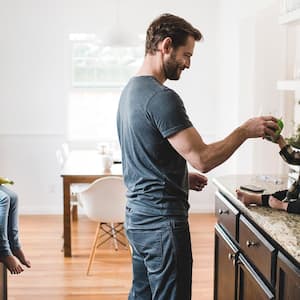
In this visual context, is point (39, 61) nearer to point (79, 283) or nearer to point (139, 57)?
point (139, 57)

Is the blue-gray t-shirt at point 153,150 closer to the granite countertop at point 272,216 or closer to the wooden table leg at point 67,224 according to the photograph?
the granite countertop at point 272,216

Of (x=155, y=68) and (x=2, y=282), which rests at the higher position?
(x=155, y=68)

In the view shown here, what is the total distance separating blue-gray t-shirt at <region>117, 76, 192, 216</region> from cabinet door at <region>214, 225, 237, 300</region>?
0.60 metres

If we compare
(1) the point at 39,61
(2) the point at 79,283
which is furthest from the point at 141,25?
(2) the point at 79,283

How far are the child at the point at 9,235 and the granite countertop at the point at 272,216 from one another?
1.28m

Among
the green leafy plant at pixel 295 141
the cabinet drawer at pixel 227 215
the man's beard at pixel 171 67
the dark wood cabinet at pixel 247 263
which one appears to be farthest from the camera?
the cabinet drawer at pixel 227 215

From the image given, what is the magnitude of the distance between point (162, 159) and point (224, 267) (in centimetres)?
96

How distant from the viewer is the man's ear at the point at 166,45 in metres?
2.17

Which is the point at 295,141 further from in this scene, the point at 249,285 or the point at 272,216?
the point at 249,285

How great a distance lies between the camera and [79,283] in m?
4.00

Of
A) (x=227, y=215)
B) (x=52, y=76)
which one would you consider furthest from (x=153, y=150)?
(x=52, y=76)

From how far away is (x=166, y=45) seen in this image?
218cm

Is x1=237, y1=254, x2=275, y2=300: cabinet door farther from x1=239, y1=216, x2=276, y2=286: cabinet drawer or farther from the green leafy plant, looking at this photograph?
the green leafy plant

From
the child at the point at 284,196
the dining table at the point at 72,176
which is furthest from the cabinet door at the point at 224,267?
the dining table at the point at 72,176
